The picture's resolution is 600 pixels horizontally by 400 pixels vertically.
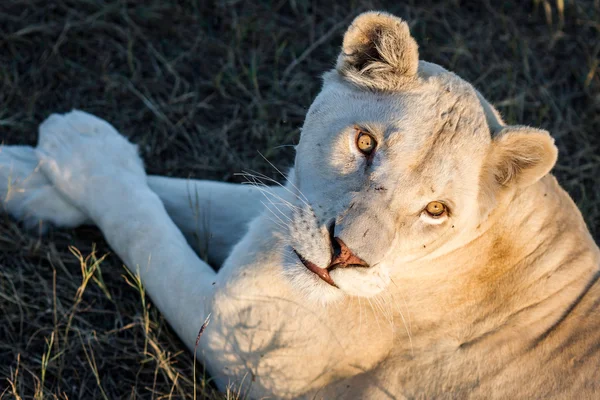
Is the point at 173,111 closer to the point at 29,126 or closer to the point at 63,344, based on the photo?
the point at 29,126

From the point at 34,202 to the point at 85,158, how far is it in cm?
36

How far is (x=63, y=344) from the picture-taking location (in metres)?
3.84

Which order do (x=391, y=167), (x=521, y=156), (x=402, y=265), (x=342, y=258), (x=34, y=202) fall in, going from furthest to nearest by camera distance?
(x=34, y=202) < (x=402, y=265) < (x=521, y=156) < (x=391, y=167) < (x=342, y=258)

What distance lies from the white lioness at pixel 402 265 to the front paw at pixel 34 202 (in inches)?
32.1

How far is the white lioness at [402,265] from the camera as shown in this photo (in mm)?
3094

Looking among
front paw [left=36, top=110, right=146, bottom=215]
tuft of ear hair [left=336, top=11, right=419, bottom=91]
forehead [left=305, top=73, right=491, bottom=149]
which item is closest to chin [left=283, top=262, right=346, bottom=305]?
forehead [left=305, top=73, right=491, bottom=149]

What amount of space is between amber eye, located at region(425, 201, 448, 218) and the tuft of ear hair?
1.69ft

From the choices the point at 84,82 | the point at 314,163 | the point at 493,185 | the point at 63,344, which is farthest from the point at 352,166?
the point at 84,82

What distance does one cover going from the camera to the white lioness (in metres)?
3.09

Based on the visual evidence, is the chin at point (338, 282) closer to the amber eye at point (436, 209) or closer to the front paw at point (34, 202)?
the amber eye at point (436, 209)

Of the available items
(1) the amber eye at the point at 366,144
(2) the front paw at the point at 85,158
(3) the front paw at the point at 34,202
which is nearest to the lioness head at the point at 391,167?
(1) the amber eye at the point at 366,144

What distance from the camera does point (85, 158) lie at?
4367mm

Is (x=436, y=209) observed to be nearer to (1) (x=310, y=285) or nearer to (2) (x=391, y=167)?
(2) (x=391, y=167)

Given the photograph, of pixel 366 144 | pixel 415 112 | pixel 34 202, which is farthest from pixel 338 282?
pixel 34 202
